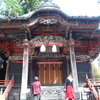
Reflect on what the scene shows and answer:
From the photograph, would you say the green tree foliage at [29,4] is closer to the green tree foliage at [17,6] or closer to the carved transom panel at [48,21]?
the green tree foliage at [17,6]

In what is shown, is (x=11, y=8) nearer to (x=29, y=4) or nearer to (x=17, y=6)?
(x=17, y=6)

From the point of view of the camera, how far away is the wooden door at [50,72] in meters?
9.54

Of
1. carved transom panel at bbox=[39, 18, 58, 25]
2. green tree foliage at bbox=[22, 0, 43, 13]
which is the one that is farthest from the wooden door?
green tree foliage at bbox=[22, 0, 43, 13]

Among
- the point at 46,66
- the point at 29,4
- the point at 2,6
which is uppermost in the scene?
the point at 29,4

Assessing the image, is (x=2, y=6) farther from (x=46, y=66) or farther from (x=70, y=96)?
(x=70, y=96)

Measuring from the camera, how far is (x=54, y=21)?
21.6 feet

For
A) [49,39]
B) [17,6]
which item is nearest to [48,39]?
[49,39]

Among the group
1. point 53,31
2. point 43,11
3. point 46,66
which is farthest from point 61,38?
point 46,66

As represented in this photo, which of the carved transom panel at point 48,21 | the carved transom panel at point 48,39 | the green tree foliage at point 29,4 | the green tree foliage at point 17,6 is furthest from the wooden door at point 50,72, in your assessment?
the green tree foliage at point 29,4

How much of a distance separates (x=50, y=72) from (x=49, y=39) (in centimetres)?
367

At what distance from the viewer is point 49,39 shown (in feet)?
24.2

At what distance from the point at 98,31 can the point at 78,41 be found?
1502mm

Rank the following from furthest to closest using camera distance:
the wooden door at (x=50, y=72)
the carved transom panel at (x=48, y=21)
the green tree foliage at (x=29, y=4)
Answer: the green tree foliage at (x=29, y=4) < the wooden door at (x=50, y=72) < the carved transom panel at (x=48, y=21)

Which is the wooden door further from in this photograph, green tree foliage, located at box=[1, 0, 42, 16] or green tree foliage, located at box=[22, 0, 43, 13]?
green tree foliage, located at box=[22, 0, 43, 13]
